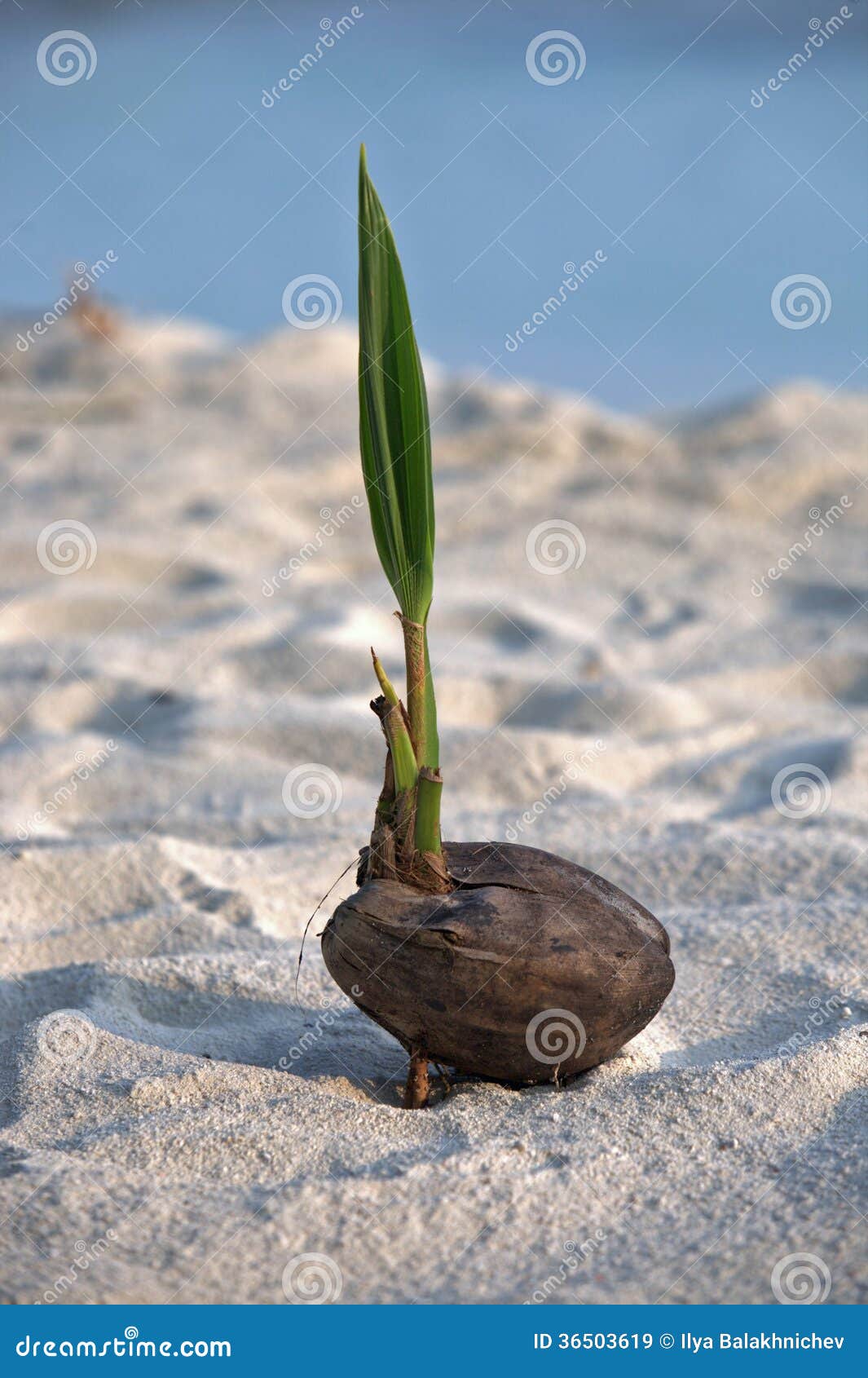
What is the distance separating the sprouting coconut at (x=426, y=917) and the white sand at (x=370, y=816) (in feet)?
0.35

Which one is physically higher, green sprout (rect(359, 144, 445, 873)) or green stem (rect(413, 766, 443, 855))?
green sprout (rect(359, 144, 445, 873))

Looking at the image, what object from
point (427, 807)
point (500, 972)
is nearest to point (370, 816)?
point (427, 807)

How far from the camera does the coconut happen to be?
1.91 m

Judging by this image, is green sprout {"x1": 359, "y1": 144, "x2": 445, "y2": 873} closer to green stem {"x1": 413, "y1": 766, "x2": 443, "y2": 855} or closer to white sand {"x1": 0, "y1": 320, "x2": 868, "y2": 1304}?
green stem {"x1": 413, "y1": 766, "x2": 443, "y2": 855}

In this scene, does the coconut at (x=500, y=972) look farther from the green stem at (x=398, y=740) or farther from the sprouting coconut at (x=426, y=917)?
the green stem at (x=398, y=740)

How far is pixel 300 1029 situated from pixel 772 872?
1.29 m

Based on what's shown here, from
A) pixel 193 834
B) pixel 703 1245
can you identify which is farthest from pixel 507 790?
pixel 703 1245

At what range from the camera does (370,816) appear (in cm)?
357

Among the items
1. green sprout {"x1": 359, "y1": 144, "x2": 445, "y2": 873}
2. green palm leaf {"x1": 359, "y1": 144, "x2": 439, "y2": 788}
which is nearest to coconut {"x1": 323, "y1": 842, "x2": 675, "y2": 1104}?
green sprout {"x1": 359, "y1": 144, "x2": 445, "y2": 873}

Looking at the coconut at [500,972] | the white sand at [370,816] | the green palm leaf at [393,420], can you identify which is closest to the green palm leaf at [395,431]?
the green palm leaf at [393,420]

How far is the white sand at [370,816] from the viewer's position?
1.62 meters

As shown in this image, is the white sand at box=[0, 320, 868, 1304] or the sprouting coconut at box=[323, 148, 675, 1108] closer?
the white sand at box=[0, 320, 868, 1304]

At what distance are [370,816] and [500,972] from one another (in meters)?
1.70

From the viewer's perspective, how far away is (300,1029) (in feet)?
7.66
